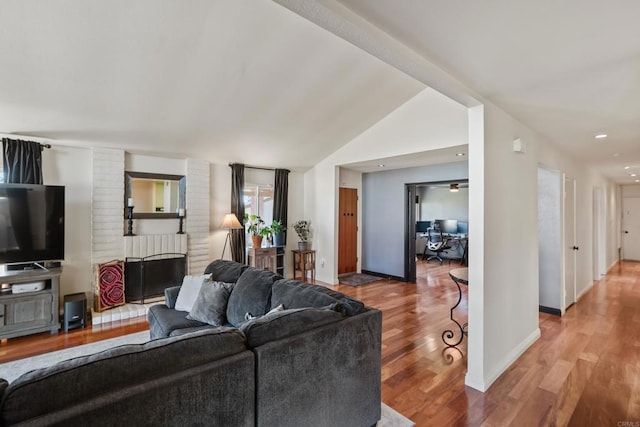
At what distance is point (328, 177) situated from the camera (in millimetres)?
6043

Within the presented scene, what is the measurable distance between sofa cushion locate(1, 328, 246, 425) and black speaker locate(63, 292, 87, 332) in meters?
3.23

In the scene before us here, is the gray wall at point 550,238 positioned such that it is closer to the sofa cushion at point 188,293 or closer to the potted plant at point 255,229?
the potted plant at point 255,229

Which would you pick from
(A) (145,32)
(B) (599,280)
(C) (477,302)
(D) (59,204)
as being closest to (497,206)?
(C) (477,302)

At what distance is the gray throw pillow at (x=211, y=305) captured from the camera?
2678 millimetres

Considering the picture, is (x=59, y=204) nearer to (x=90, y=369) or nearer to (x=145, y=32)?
(x=145, y=32)

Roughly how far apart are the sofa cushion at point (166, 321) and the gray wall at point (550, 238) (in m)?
4.61

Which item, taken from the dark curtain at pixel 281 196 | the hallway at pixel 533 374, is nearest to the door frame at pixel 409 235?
the hallway at pixel 533 374

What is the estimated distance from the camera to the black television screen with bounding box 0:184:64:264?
338 centimetres

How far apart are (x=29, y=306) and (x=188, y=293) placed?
6.65 feet

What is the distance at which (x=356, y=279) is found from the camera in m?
6.31

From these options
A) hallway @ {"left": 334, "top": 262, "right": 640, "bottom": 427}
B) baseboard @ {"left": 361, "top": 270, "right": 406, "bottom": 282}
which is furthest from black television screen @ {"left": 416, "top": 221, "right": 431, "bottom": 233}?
hallway @ {"left": 334, "top": 262, "right": 640, "bottom": 427}

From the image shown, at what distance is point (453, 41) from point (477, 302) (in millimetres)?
1961

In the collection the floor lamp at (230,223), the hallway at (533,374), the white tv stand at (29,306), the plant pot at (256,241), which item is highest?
the floor lamp at (230,223)

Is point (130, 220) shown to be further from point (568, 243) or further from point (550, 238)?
point (568, 243)
